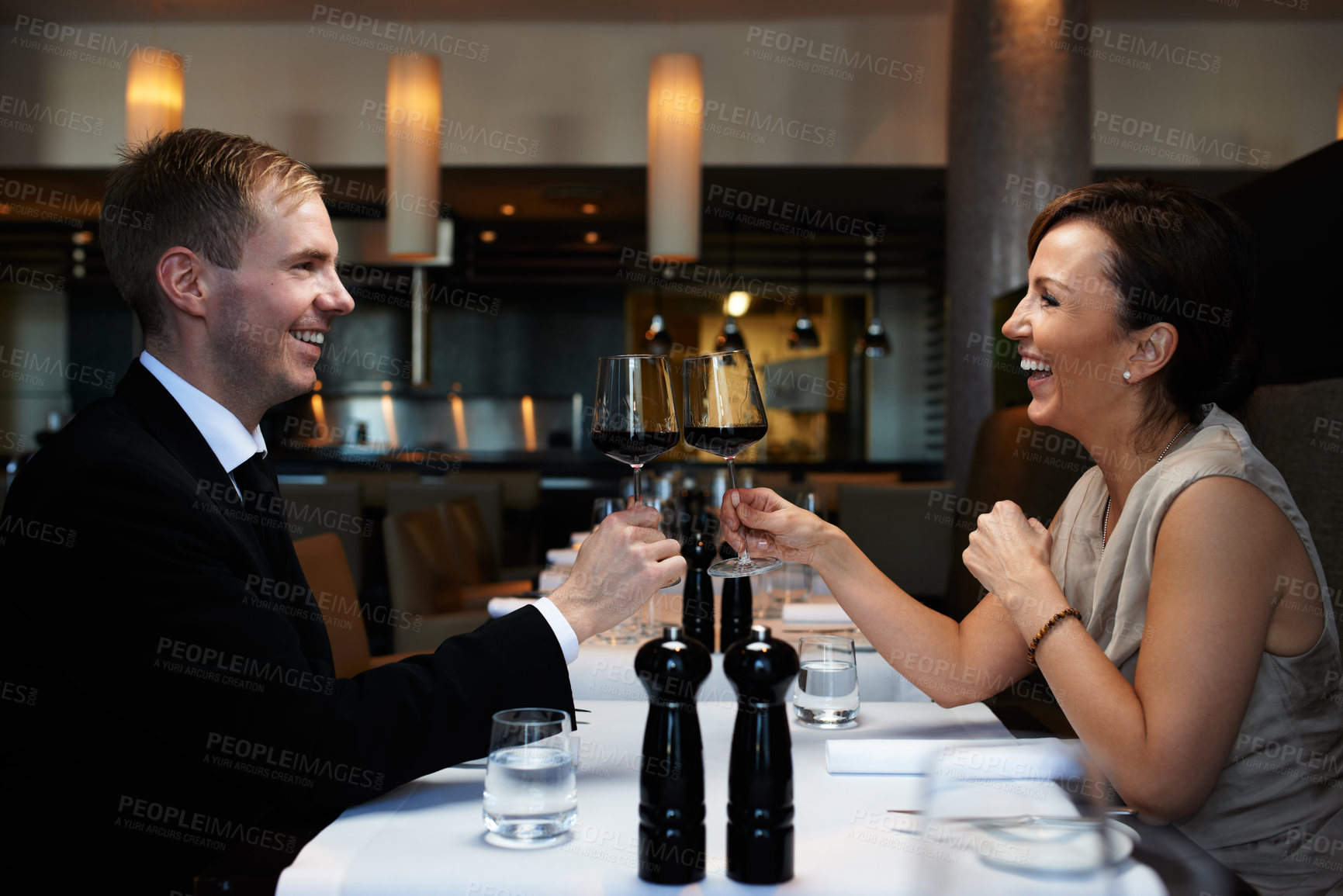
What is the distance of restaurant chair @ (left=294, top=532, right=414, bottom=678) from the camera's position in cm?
231

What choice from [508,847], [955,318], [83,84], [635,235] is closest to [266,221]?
[508,847]

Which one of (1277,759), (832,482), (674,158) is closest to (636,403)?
(1277,759)

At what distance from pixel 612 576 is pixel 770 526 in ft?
1.41

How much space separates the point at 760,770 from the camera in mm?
917

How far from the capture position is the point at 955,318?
5273 mm

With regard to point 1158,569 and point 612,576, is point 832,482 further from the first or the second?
point 612,576

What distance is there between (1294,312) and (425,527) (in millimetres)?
2503

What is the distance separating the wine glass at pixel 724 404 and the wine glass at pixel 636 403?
13 cm

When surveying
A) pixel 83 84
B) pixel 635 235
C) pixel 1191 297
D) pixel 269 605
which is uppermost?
pixel 83 84

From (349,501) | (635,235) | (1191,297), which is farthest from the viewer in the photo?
(635,235)

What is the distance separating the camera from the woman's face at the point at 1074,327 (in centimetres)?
150

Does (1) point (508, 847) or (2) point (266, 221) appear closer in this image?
(1) point (508, 847)

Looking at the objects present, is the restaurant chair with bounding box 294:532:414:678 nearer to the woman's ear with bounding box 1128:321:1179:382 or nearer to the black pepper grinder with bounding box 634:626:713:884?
the black pepper grinder with bounding box 634:626:713:884

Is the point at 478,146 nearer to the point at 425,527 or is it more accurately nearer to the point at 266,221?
the point at 425,527
